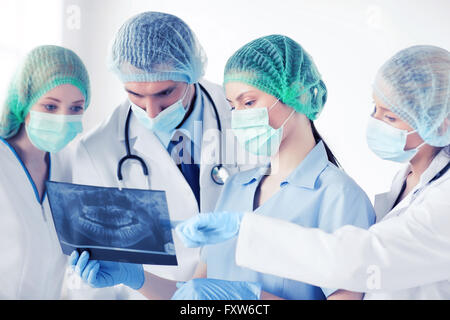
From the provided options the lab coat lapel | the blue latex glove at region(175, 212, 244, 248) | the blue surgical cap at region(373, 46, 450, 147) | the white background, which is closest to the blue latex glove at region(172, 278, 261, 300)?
the blue latex glove at region(175, 212, 244, 248)

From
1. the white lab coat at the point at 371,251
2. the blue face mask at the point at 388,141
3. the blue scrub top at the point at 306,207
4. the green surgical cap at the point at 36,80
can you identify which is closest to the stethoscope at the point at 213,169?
the blue scrub top at the point at 306,207

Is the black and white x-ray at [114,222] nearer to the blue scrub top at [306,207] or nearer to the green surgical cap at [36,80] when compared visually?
the blue scrub top at [306,207]

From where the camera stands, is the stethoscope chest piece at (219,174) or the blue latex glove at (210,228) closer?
the blue latex glove at (210,228)

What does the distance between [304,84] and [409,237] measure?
50 centimetres

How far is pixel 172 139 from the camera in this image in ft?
5.37

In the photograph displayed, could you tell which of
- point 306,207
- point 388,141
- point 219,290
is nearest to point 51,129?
point 219,290

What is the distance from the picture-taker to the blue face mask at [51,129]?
1.57 meters

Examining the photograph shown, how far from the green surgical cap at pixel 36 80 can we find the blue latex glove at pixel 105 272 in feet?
1.62

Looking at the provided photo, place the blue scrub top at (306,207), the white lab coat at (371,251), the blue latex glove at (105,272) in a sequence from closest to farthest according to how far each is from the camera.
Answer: the white lab coat at (371,251) < the blue scrub top at (306,207) < the blue latex glove at (105,272)

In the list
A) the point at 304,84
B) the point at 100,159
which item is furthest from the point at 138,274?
the point at 304,84

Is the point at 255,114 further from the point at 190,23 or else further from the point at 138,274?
the point at 138,274

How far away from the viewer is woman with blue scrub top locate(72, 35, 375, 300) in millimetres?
1360

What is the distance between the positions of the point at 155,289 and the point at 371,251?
729mm

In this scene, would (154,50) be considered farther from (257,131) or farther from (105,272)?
(105,272)
